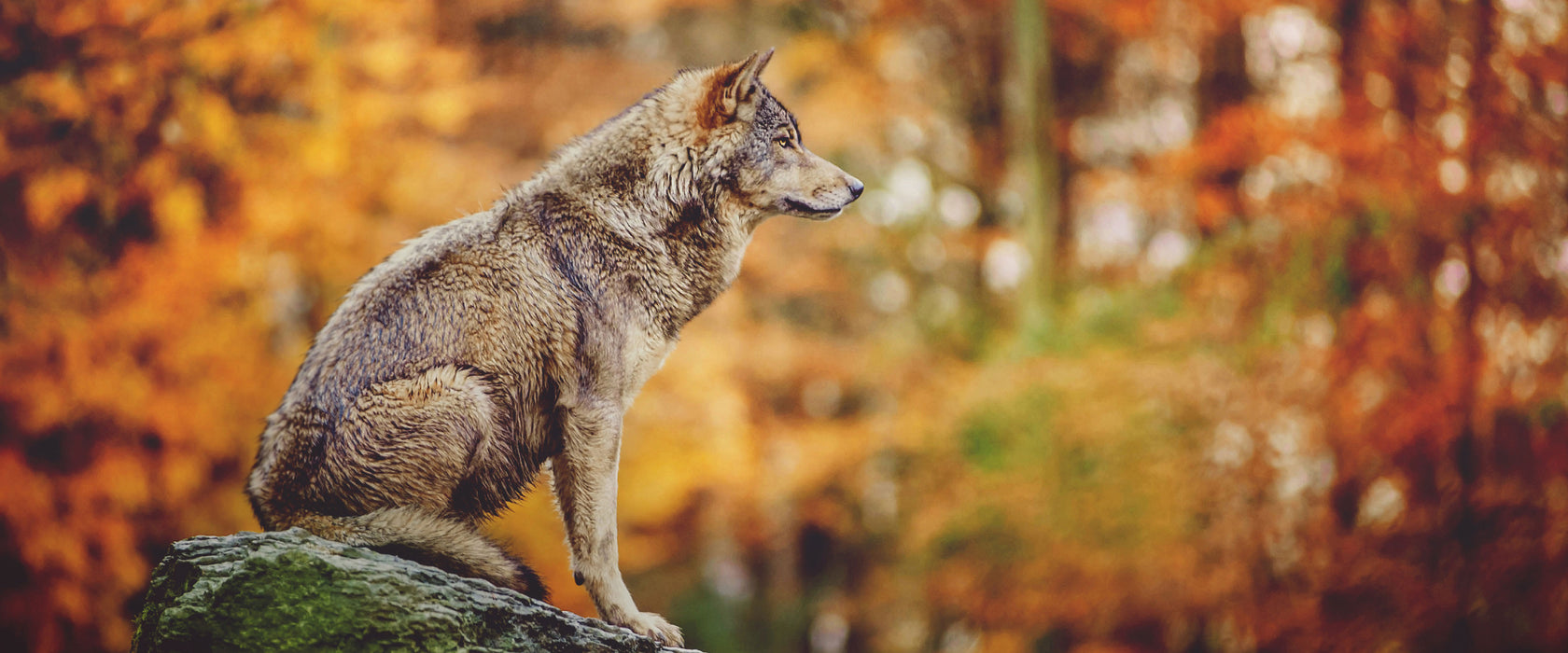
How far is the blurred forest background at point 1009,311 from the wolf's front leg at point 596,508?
233 centimetres

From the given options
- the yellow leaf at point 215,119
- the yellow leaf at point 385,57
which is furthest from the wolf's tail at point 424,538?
the yellow leaf at point 385,57

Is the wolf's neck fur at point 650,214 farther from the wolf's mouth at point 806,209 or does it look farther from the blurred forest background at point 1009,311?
the blurred forest background at point 1009,311

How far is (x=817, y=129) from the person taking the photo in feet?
43.1

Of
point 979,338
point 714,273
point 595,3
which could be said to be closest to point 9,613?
point 714,273

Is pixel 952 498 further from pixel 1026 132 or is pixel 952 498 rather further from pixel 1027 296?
pixel 1026 132

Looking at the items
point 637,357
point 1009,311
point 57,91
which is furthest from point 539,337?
point 1009,311

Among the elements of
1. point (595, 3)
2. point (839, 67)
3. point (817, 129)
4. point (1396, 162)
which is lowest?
point (1396, 162)

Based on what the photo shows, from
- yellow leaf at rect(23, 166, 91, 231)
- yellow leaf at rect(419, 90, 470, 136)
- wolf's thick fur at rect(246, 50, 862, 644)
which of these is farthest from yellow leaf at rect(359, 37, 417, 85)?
wolf's thick fur at rect(246, 50, 862, 644)

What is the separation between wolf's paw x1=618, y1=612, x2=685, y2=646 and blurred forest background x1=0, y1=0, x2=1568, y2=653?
2.65 m

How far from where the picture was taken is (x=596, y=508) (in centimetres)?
350

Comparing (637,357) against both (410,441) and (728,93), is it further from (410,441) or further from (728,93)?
(728,93)

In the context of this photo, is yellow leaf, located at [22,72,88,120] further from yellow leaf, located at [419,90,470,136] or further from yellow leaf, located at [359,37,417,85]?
yellow leaf, located at [419,90,470,136]

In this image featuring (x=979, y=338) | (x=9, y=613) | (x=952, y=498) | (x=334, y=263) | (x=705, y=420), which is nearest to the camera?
(x=9, y=613)

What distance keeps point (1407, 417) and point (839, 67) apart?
791cm
